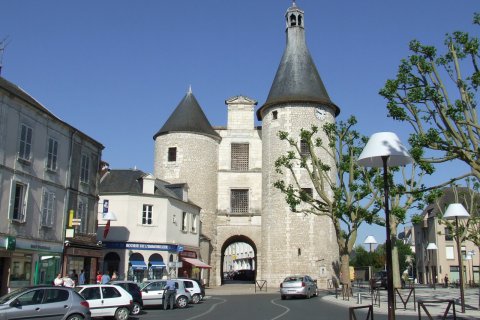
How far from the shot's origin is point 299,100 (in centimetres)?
3931

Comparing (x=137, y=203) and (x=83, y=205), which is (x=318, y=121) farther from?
(x=83, y=205)

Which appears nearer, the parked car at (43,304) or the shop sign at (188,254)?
the parked car at (43,304)

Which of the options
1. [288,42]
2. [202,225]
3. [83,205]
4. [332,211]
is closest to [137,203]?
[83,205]

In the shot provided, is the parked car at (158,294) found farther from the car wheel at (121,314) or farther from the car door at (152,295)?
the car wheel at (121,314)

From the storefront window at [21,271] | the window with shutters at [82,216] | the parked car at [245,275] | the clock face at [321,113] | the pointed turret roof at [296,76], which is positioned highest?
the pointed turret roof at [296,76]

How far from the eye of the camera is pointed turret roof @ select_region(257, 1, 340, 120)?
39.8 m

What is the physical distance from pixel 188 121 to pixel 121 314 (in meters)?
28.6

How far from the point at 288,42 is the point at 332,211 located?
20841mm

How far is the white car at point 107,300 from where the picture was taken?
15180 millimetres

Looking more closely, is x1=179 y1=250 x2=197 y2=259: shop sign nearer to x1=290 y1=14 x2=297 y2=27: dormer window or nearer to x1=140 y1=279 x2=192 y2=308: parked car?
x1=140 y1=279 x2=192 y2=308: parked car

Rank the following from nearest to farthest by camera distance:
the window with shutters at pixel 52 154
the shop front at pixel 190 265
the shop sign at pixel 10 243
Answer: the shop sign at pixel 10 243, the window with shutters at pixel 52 154, the shop front at pixel 190 265

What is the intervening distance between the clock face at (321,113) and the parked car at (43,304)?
2973cm

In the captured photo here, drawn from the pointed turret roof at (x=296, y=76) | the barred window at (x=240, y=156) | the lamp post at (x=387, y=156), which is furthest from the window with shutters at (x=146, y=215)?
the lamp post at (x=387, y=156)

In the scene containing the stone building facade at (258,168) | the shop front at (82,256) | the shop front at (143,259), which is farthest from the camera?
the stone building facade at (258,168)
